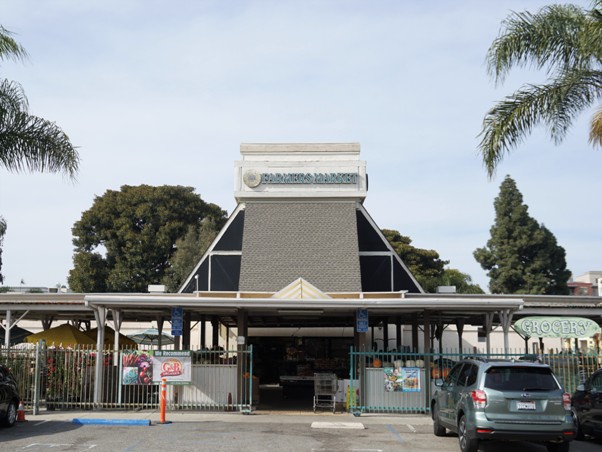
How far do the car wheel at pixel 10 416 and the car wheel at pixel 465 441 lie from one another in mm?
9831

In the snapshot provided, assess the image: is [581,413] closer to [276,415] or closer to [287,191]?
[276,415]

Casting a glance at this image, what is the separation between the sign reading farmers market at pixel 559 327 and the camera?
22750mm

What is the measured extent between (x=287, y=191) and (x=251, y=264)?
350 centimetres

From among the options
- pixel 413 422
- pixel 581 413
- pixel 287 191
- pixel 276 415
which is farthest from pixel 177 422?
pixel 287 191

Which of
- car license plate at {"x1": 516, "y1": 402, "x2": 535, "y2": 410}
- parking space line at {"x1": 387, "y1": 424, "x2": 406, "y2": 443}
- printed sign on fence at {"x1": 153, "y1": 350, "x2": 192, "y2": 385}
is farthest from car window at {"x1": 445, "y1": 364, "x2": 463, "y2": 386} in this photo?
printed sign on fence at {"x1": 153, "y1": 350, "x2": 192, "y2": 385}

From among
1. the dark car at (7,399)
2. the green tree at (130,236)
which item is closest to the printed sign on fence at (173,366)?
the dark car at (7,399)

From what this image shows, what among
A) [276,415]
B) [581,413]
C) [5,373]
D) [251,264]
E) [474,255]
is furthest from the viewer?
[474,255]

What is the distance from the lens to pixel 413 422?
18.1m

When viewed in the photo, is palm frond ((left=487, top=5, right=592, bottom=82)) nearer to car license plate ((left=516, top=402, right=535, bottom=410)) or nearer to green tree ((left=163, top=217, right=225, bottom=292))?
car license plate ((left=516, top=402, right=535, bottom=410))

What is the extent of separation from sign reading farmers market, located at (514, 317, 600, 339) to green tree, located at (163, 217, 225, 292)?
34761 millimetres

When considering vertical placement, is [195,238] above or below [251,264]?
above

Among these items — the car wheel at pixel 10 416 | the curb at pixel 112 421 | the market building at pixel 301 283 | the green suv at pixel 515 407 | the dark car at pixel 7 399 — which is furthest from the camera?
the market building at pixel 301 283

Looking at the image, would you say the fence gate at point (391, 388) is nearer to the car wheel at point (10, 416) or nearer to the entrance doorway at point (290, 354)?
the car wheel at point (10, 416)

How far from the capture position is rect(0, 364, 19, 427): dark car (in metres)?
15.7
